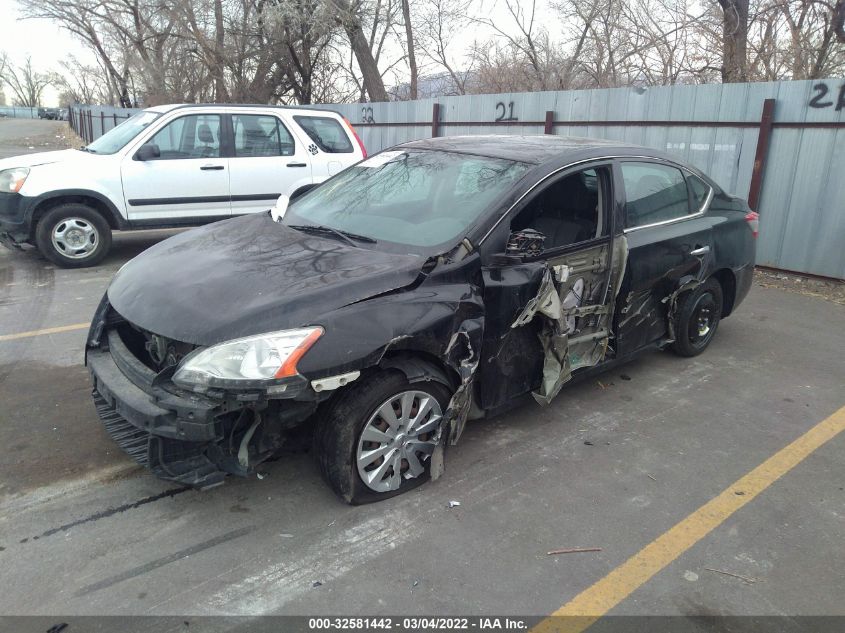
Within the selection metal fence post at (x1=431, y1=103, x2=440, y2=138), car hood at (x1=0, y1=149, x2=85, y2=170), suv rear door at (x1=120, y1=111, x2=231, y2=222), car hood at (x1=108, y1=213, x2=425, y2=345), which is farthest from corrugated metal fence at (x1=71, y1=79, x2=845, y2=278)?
car hood at (x1=0, y1=149, x2=85, y2=170)

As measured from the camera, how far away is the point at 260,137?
26.8ft

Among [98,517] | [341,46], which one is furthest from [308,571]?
[341,46]

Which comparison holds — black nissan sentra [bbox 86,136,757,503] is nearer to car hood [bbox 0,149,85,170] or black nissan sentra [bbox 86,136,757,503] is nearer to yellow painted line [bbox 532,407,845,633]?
yellow painted line [bbox 532,407,845,633]

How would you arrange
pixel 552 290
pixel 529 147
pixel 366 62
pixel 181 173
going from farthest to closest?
pixel 366 62
pixel 181 173
pixel 529 147
pixel 552 290

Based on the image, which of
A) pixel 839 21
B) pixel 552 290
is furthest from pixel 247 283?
pixel 839 21

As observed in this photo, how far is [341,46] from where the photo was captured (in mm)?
21453

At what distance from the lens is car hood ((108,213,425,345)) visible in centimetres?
279

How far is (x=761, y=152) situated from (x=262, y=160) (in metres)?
6.13

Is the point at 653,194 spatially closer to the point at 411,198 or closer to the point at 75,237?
the point at 411,198

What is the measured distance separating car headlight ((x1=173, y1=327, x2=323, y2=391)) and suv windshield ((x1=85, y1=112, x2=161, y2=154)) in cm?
587

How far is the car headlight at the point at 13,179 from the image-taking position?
7.00 metres

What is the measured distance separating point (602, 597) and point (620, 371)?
2.60 meters

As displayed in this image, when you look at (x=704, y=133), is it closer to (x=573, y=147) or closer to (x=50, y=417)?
(x=573, y=147)

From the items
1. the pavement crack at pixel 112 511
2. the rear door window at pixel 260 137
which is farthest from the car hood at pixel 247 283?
the rear door window at pixel 260 137
